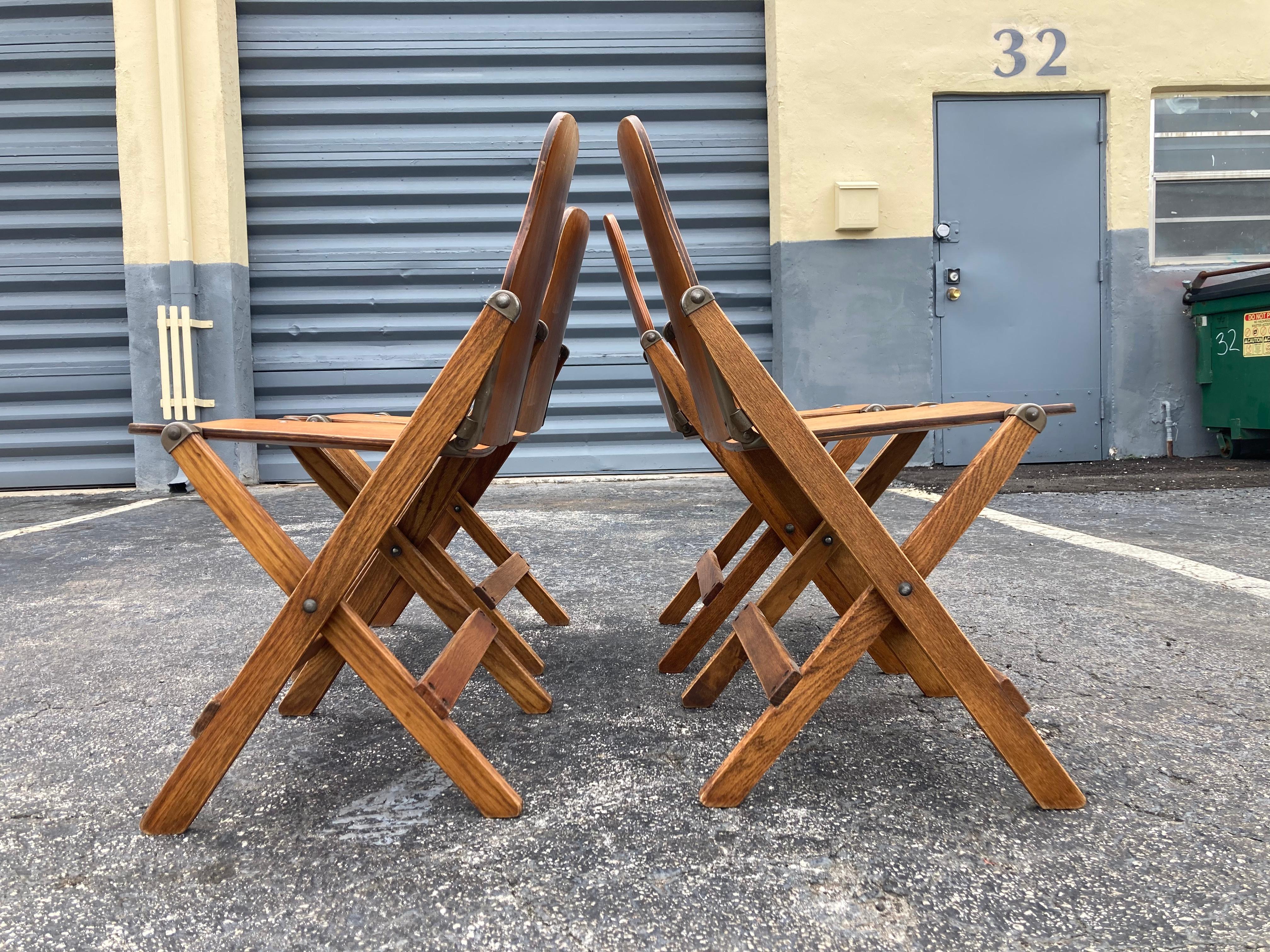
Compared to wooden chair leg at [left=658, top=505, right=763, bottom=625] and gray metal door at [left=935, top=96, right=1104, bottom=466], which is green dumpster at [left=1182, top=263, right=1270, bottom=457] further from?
wooden chair leg at [left=658, top=505, right=763, bottom=625]

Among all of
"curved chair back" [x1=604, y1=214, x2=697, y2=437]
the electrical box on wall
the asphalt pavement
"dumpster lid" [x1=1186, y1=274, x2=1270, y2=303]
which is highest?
the electrical box on wall

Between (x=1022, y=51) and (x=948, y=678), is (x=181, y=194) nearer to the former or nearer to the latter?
(x=1022, y=51)

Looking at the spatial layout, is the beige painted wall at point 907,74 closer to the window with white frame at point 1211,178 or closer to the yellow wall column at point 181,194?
Answer: the window with white frame at point 1211,178

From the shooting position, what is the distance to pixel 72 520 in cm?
436

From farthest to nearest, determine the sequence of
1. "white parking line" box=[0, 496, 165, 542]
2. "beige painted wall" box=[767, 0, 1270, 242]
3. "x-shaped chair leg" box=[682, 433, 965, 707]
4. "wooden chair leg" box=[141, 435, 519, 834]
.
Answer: "beige painted wall" box=[767, 0, 1270, 242] → "white parking line" box=[0, 496, 165, 542] → "x-shaped chair leg" box=[682, 433, 965, 707] → "wooden chair leg" box=[141, 435, 519, 834]

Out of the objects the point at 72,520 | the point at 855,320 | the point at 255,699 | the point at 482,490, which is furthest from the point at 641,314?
the point at 855,320

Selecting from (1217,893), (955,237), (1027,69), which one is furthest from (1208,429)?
(1217,893)

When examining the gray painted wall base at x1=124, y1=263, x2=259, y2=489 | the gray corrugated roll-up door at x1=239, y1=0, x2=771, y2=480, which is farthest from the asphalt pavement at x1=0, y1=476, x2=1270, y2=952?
the gray corrugated roll-up door at x1=239, y1=0, x2=771, y2=480

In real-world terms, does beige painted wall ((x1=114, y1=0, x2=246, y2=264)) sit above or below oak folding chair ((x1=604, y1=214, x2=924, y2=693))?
above

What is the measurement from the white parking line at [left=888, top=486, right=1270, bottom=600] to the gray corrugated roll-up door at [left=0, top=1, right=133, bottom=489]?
18.5 ft

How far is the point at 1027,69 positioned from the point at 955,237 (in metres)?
1.22

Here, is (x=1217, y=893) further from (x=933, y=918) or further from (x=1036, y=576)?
(x=1036, y=576)

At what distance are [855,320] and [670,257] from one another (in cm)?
482

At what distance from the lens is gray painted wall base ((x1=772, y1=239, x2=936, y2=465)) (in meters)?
5.78
